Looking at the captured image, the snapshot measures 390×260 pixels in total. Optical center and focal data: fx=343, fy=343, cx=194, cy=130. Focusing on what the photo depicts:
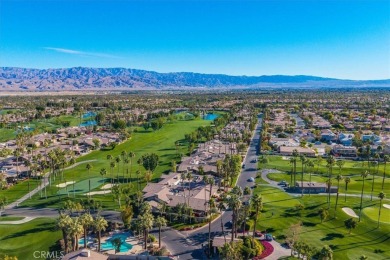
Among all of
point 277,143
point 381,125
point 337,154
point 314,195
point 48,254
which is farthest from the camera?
point 381,125

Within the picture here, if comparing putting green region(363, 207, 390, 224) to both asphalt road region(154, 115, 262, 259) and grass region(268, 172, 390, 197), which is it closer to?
grass region(268, 172, 390, 197)

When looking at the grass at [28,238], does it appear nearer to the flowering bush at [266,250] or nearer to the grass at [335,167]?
the flowering bush at [266,250]

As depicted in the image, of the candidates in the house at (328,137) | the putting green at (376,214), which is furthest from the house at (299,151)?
the putting green at (376,214)

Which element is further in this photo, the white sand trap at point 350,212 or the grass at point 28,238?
the white sand trap at point 350,212

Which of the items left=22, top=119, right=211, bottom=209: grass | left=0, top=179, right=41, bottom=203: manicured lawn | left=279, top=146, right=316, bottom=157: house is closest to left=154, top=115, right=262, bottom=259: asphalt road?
left=22, top=119, right=211, bottom=209: grass

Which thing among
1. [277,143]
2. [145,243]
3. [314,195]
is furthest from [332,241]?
[277,143]

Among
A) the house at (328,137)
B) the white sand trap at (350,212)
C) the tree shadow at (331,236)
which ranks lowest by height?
the tree shadow at (331,236)

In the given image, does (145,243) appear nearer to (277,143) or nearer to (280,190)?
(280,190)
